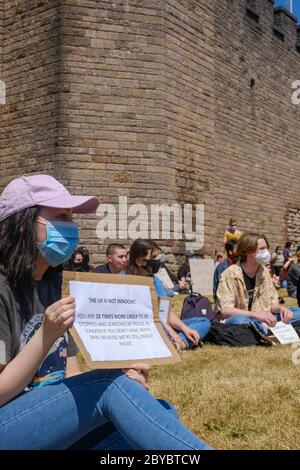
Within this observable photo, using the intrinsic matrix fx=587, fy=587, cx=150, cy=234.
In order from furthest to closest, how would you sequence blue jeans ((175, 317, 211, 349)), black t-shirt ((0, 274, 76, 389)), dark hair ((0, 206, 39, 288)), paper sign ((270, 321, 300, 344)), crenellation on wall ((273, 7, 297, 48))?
1. crenellation on wall ((273, 7, 297, 48))
2. blue jeans ((175, 317, 211, 349))
3. paper sign ((270, 321, 300, 344))
4. dark hair ((0, 206, 39, 288))
5. black t-shirt ((0, 274, 76, 389))

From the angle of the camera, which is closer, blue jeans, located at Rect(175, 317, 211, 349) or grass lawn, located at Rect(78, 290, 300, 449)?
grass lawn, located at Rect(78, 290, 300, 449)

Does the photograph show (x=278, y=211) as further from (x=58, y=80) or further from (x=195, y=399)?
(x=195, y=399)

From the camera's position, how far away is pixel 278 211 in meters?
20.9

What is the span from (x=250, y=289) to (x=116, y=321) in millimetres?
3648

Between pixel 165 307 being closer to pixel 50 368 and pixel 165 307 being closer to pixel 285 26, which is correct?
pixel 50 368

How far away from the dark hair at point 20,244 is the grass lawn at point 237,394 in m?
1.44

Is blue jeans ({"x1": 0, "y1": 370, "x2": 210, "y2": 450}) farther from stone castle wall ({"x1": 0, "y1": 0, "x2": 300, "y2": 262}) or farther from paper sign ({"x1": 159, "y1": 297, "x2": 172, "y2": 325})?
stone castle wall ({"x1": 0, "y1": 0, "x2": 300, "y2": 262})

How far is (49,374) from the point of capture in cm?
221

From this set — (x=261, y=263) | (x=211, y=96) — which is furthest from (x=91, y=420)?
(x=211, y=96)

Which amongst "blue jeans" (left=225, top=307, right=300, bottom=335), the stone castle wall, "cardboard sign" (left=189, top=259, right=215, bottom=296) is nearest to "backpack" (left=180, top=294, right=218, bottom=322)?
"blue jeans" (left=225, top=307, right=300, bottom=335)

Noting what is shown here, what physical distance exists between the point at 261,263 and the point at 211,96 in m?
10.1

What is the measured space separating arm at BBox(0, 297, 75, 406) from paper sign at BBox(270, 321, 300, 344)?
13.2 ft

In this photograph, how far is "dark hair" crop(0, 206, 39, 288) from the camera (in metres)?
2.13

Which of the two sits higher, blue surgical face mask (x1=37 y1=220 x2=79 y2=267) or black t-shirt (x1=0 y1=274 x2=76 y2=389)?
blue surgical face mask (x1=37 y1=220 x2=79 y2=267)
